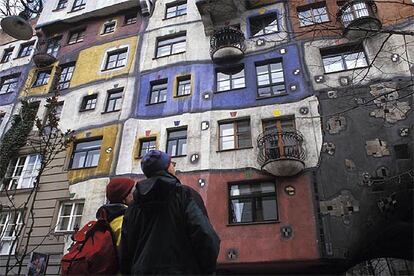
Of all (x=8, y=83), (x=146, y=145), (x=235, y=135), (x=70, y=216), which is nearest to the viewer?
(x=235, y=135)

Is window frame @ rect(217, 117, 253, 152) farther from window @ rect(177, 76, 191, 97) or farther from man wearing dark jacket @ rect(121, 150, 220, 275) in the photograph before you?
man wearing dark jacket @ rect(121, 150, 220, 275)

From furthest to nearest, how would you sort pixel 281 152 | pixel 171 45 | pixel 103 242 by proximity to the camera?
pixel 171 45, pixel 281 152, pixel 103 242

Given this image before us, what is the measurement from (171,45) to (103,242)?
1394 cm

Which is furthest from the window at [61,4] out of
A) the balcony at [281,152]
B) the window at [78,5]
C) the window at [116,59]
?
the balcony at [281,152]

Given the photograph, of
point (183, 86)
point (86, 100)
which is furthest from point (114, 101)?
point (183, 86)

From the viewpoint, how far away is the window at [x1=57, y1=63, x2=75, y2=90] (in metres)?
16.5

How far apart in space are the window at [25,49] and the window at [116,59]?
6.27m

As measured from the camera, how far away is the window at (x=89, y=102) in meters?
15.2

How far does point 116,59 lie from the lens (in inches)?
641

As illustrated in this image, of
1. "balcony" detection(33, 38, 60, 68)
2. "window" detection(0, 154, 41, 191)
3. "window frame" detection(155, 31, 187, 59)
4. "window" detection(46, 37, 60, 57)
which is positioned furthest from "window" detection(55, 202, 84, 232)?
"window" detection(46, 37, 60, 57)

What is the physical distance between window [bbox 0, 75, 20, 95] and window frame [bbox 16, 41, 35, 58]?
1.48 m

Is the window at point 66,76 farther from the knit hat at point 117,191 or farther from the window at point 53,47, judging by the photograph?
the knit hat at point 117,191

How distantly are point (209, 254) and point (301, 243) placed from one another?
Answer: 7864 millimetres

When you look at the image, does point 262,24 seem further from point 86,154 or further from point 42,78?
point 42,78
